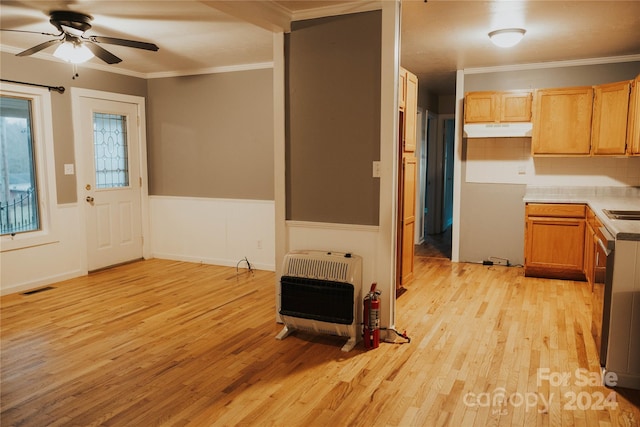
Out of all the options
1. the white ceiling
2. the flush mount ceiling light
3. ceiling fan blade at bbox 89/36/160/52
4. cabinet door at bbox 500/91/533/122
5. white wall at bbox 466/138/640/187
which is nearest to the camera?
the white ceiling

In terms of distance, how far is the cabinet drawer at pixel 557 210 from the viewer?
193 inches

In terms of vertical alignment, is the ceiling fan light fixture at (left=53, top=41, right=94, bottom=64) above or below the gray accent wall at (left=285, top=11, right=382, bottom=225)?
above

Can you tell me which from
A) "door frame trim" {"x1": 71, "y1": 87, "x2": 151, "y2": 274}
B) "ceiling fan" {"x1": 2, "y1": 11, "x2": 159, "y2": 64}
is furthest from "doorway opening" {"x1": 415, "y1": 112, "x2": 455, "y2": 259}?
"ceiling fan" {"x1": 2, "y1": 11, "x2": 159, "y2": 64}

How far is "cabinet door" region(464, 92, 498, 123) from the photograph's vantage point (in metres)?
5.55

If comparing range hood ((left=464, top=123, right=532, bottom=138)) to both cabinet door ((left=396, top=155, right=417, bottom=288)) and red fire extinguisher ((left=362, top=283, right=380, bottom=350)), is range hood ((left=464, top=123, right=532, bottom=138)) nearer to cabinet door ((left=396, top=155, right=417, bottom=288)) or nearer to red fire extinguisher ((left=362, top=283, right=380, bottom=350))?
cabinet door ((left=396, top=155, right=417, bottom=288))

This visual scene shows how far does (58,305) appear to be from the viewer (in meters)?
4.33

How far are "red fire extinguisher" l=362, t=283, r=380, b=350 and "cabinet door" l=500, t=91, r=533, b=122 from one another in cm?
322

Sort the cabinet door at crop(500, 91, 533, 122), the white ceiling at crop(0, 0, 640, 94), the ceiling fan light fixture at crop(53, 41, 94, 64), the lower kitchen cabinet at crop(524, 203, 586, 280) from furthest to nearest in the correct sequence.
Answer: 1. the cabinet door at crop(500, 91, 533, 122)
2. the lower kitchen cabinet at crop(524, 203, 586, 280)
3. the ceiling fan light fixture at crop(53, 41, 94, 64)
4. the white ceiling at crop(0, 0, 640, 94)

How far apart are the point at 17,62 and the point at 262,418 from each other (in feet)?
14.4

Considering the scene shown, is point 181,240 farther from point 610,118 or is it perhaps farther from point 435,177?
point 610,118

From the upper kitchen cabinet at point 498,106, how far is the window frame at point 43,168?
15.5ft

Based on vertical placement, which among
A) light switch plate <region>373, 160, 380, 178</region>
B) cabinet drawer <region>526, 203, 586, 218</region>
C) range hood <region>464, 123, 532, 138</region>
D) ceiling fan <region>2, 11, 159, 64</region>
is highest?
ceiling fan <region>2, 11, 159, 64</region>

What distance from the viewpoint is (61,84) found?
16.8 ft

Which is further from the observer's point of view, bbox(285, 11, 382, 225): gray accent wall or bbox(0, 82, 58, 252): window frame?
bbox(0, 82, 58, 252): window frame
